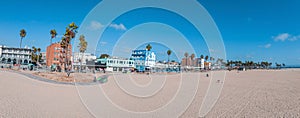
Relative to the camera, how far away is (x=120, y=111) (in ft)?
20.9

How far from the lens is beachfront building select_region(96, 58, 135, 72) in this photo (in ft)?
130

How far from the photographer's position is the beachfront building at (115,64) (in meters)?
39.6

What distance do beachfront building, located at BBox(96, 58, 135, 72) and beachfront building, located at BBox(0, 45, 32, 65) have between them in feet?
94.7

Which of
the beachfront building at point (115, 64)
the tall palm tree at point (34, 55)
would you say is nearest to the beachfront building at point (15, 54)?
the tall palm tree at point (34, 55)

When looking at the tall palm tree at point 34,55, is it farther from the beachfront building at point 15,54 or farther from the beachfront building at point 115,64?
the beachfront building at point 115,64

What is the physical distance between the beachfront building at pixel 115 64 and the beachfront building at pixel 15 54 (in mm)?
28853

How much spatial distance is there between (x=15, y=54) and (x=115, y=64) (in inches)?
1423

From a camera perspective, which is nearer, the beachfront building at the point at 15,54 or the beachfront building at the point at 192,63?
the beachfront building at the point at 192,63

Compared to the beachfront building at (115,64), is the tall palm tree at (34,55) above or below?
above

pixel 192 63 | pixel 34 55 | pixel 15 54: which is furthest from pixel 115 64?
pixel 15 54

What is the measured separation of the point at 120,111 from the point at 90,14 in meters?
3.31

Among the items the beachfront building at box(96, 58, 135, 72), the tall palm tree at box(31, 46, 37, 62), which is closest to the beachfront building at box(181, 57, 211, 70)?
the beachfront building at box(96, 58, 135, 72)

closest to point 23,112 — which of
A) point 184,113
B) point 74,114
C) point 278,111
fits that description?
point 74,114

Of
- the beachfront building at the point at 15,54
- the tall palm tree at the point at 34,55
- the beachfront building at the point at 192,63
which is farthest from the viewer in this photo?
the beachfront building at the point at 15,54
